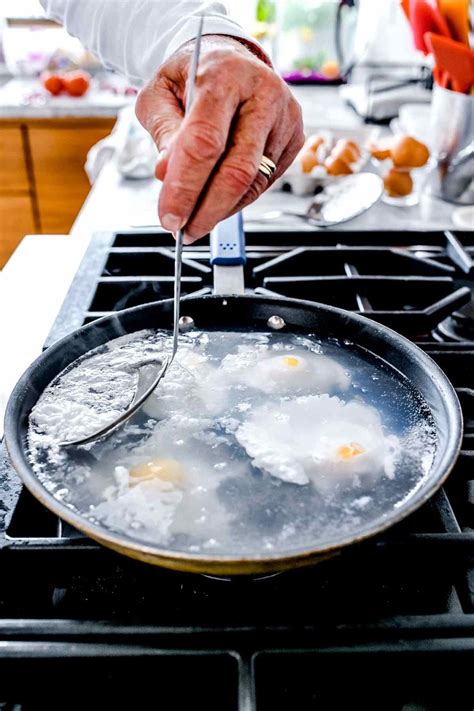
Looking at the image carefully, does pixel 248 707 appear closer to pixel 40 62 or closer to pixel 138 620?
pixel 138 620

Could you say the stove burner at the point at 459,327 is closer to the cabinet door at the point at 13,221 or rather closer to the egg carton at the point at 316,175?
the egg carton at the point at 316,175

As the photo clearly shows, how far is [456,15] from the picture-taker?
63.3 inches

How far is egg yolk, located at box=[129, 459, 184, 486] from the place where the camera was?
0.75 meters

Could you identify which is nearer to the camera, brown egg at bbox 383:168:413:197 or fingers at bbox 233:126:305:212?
A: fingers at bbox 233:126:305:212

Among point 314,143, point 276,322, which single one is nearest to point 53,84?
point 314,143

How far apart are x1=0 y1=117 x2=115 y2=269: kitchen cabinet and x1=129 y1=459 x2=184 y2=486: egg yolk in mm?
2927

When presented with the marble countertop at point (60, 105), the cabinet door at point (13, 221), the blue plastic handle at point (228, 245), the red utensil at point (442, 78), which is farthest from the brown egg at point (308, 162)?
the cabinet door at point (13, 221)

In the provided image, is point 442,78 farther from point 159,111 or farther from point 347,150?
point 159,111

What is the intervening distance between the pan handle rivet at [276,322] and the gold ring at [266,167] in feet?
0.70

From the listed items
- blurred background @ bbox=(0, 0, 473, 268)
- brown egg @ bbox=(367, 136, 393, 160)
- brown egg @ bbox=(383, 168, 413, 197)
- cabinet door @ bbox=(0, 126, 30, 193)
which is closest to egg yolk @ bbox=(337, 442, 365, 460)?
brown egg @ bbox=(383, 168, 413, 197)

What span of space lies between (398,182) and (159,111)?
918mm

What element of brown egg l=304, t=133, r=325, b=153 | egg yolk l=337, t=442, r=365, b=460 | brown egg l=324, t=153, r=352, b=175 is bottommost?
brown egg l=324, t=153, r=352, b=175

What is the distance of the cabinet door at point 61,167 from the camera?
3355 mm

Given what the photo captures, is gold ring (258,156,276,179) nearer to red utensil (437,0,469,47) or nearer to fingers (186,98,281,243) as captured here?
fingers (186,98,281,243)
